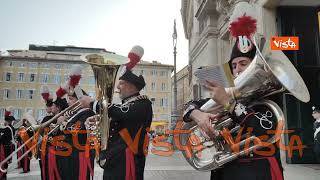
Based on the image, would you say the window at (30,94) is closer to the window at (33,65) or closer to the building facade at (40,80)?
the building facade at (40,80)

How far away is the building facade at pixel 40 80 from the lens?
64000mm

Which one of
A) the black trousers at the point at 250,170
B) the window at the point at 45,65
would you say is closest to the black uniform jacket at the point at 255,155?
the black trousers at the point at 250,170

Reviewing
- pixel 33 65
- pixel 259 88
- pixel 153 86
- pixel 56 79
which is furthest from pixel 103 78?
pixel 33 65

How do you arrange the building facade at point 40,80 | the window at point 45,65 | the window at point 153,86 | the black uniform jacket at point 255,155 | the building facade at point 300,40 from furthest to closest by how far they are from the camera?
the window at point 153,86, the window at point 45,65, the building facade at point 40,80, the building facade at point 300,40, the black uniform jacket at point 255,155

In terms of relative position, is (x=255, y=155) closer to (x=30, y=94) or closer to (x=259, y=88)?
(x=259, y=88)

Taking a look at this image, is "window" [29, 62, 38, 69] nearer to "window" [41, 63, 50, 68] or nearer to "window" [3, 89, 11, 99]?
"window" [41, 63, 50, 68]

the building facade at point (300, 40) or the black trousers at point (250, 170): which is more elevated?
the building facade at point (300, 40)

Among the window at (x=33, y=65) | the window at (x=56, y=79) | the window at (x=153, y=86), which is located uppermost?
the window at (x=33, y=65)

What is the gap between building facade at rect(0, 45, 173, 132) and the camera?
64.0m

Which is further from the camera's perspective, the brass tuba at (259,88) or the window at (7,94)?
the window at (7,94)

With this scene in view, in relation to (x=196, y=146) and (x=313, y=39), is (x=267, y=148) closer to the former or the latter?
(x=196, y=146)

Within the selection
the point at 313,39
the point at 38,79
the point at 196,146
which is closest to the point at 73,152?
the point at 196,146

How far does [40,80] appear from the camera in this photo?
214 feet

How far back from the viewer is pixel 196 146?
3.25m
